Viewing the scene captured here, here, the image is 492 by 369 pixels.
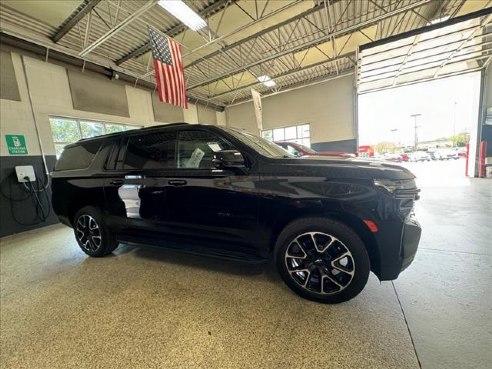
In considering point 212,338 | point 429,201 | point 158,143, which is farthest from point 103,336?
point 429,201

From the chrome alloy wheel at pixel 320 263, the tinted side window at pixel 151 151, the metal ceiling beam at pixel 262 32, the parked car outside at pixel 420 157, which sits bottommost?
the parked car outside at pixel 420 157

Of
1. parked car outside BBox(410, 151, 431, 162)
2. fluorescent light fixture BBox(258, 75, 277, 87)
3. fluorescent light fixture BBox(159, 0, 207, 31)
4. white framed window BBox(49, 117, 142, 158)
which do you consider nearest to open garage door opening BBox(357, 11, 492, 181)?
fluorescent light fixture BBox(258, 75, 277, 87)

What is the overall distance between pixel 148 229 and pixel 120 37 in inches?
218

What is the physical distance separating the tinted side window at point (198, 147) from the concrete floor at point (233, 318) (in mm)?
1182

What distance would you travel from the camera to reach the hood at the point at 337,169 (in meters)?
1.59

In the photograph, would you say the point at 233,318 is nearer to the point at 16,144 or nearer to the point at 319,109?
the point at 16,144

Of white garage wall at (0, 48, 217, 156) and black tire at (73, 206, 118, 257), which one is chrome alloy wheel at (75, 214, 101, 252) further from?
white garage wall at (0, 48, 217, 156)

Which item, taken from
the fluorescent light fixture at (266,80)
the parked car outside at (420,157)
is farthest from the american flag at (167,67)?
the parked car outside at (420,157)

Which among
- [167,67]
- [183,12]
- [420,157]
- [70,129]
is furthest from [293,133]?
[420,157]

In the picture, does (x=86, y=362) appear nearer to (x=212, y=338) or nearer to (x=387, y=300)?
(x=212, y=338)

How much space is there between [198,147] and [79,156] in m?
1.84

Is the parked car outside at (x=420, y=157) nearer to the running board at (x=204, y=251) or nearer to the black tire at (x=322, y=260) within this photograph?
the black tire at (x=322, y=260)

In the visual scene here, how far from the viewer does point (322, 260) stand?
173 centimetres

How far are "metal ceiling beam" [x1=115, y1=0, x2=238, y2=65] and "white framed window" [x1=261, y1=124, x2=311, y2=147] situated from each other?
674 centimetres
